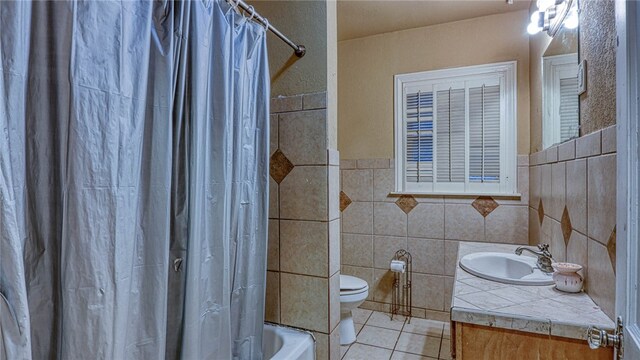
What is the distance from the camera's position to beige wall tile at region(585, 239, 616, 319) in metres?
0.95

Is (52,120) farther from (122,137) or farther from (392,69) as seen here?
(392,69)

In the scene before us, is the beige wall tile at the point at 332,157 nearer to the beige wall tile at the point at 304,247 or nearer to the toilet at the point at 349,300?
the beige wall tile at the point at 304,247

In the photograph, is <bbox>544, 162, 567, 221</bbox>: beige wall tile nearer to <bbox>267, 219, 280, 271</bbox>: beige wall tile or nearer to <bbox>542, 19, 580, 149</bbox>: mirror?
<bbox>542, 19, 580, 149</bbox>: mirror

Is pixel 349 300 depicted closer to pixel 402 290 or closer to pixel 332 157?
pixel 402 290

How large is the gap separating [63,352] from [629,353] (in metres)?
1.19

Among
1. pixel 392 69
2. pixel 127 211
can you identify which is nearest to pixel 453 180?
pixel 392 69

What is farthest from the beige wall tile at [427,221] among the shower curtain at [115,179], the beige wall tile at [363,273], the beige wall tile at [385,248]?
the shower curtain at [115,179]

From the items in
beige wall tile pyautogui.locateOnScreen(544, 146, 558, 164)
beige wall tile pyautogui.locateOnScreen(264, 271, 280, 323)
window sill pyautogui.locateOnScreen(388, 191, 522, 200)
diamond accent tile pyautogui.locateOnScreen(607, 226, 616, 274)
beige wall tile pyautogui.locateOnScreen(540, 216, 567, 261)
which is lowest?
beige wall tile pyautogui.locateOnScreen(264, 271, 280, 323)

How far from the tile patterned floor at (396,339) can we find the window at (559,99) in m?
1.53

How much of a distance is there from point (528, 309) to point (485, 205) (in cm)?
153

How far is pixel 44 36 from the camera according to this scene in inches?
25.6

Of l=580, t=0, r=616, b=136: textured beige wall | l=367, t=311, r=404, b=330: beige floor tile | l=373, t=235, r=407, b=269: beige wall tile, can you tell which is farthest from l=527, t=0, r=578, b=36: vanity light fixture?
l=367, t=311, r=404, b=330: beige floor tile

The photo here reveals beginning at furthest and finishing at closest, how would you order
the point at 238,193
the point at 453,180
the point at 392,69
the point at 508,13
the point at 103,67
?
the point at 392,69
the point at 453,180
the point at 508,13
the point at 238,193
the point at 103,67

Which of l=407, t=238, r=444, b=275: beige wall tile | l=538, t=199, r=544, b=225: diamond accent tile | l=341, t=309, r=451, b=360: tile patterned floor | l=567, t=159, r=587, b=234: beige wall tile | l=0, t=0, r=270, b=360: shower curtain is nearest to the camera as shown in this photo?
l=0, t=0, r=270, b=360: shower curtain
